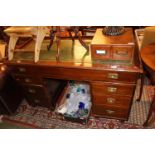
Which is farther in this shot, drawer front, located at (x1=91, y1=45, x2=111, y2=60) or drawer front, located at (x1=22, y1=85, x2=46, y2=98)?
drawer front, located at (x1=22, y1=85, x2=46, y2=98)

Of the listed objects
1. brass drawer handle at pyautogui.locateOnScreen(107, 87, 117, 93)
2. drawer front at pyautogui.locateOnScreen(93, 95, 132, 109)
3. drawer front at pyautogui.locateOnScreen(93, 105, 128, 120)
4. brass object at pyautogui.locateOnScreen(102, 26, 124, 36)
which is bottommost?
drawer front at pyautogui.locateOnScreen(93, 105, 128, 120)

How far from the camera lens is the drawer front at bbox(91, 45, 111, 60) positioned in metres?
1.15

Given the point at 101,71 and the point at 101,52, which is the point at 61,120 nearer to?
the point at 101,71

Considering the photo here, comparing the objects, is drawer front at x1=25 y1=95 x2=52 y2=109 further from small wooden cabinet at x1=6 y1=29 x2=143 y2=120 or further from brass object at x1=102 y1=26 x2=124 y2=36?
brass object at x1=102 y1=26 x2=124 y2=36

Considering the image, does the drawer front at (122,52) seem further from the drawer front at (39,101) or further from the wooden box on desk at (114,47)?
the drawer front at (39,101)

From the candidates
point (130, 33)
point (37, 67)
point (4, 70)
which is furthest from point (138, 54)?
point (4, 70)

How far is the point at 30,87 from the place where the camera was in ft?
5.62

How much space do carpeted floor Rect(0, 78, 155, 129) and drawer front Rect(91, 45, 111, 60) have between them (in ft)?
2.93

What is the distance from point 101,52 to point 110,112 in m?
0.77

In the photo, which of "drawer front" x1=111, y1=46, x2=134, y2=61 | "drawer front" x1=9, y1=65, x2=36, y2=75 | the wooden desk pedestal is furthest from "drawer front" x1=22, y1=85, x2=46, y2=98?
"drawer front" x1=111, y1=46, x2=134, y2=61

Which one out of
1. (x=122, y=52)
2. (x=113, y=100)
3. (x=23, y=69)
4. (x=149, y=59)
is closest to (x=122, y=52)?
(x=122, y=52)

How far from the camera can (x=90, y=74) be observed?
51.4 inches

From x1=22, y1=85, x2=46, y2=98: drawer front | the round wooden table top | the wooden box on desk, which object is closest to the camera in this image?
the wooden box on desk

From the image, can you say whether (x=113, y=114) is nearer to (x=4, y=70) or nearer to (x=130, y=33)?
(x=130, y=33)
